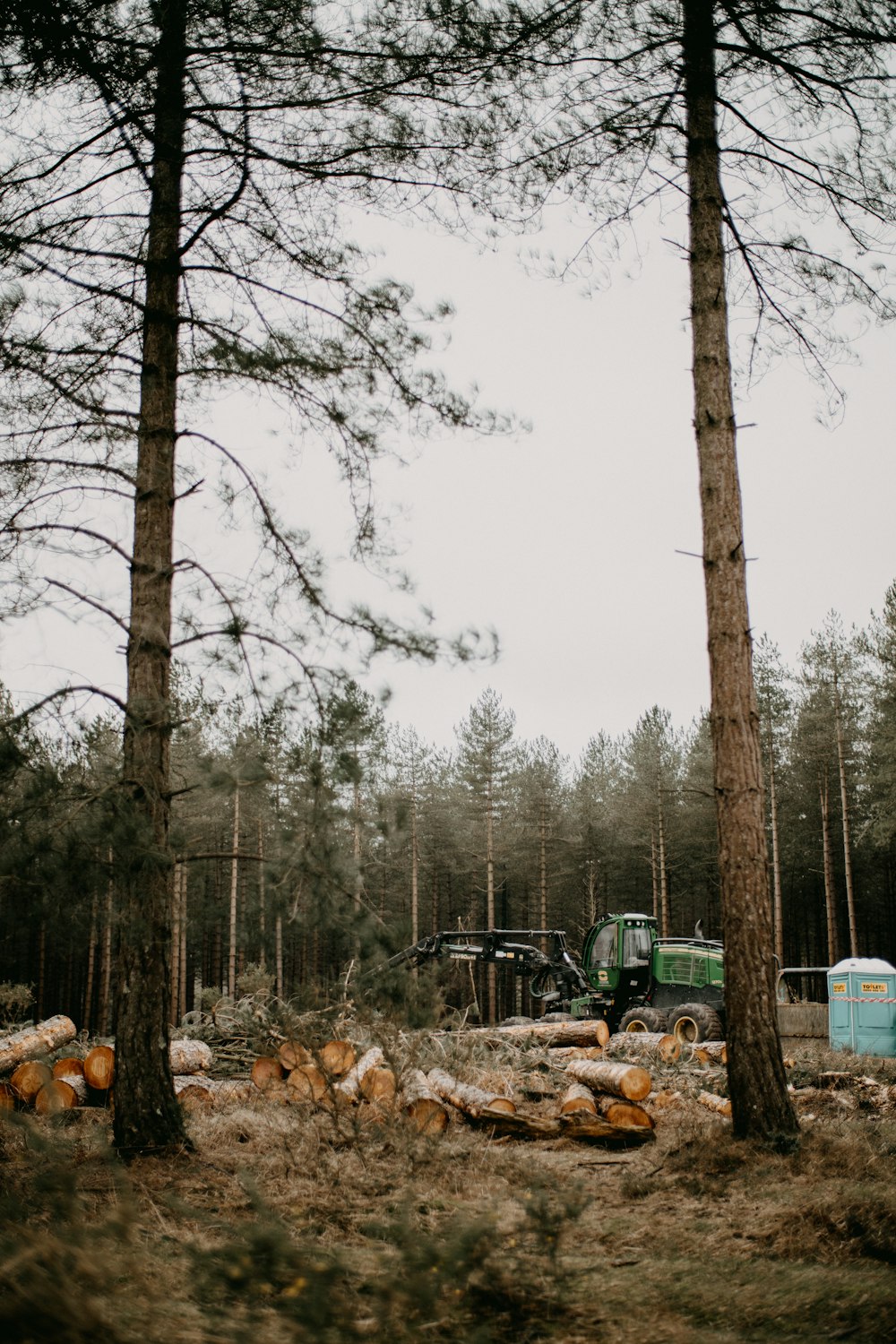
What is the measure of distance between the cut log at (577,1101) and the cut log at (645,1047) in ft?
9.90

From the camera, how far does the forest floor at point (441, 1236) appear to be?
2381mm

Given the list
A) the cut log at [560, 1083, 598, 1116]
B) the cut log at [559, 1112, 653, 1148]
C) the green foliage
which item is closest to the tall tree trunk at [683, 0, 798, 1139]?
the cut log at [559, 1112, 653, 1148]

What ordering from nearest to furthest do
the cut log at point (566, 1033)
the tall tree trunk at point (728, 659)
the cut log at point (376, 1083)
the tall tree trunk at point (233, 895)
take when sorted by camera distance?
the tall tree trunk at point (728, 659) → the cut log at point (376, 1083) → the cut log at point (566, 1033) → the tall tree trunk at point (233, 895)

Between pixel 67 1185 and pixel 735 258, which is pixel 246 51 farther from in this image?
pixel 67 1185

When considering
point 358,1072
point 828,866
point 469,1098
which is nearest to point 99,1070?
point 358,1072

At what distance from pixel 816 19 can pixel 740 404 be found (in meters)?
2.70

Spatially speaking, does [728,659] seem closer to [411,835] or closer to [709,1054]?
[709,1054]

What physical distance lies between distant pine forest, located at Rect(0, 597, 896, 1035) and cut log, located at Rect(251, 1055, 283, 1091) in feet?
3.10

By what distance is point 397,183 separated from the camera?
21.7 ft

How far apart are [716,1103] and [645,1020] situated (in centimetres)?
560

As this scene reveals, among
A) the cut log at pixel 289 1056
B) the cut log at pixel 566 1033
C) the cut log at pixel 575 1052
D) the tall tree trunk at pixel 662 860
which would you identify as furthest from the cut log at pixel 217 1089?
the tall tree trunk at pixel 662 860

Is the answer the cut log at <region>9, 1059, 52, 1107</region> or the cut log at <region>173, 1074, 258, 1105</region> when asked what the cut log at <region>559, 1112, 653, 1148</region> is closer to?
the cut log at <region>173, 1074, 258, 1105</region>

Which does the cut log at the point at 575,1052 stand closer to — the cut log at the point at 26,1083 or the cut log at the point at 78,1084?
the cut log at the point at 78,1084

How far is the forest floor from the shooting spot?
2.38 metres
